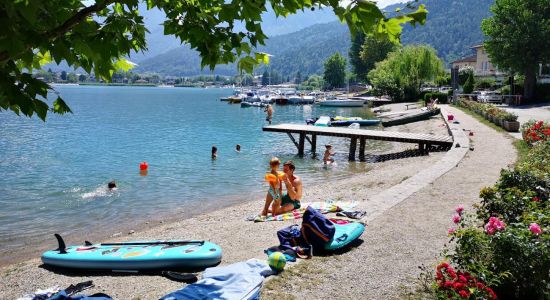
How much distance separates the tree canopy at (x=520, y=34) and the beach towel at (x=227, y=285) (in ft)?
158

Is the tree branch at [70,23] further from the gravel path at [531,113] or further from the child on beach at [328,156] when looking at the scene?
the gravel path at [531,113]

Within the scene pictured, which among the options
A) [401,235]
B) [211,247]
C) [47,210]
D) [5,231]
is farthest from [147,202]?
[401,235]

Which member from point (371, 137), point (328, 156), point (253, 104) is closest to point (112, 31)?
point (328, 156)

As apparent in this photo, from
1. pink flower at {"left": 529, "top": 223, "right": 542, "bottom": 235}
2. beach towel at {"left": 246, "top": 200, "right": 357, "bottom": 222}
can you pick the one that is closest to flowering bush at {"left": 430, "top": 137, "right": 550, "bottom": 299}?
pink flower at {"left": 529, "top": 223, "right": 542, "bottom": 235}

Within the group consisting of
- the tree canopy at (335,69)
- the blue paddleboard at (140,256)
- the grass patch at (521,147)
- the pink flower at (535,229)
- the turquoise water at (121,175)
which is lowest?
the turquoise water at (121,175)

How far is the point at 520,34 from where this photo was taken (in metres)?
46.5

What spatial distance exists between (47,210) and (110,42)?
15.0 meters

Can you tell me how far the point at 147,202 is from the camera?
1817 cm

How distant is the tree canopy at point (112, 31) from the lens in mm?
3387

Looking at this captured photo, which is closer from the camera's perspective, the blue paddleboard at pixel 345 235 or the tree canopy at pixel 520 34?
the blue paddleboard at pixel 345 235

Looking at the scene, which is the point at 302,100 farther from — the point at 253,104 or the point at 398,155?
the point at 398,155

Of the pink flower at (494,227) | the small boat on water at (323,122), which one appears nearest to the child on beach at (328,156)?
the small boat on water at (323,122)

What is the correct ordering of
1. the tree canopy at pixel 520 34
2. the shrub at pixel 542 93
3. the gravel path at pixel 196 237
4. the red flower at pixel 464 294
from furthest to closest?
1. the shrub at pixel 542 93
2. the tree canopy at pixel 520 34
3. the gravel path at pixel 196 237
4. the red flower at pixel 464 294

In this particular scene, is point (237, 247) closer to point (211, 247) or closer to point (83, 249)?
point (211, 247)
